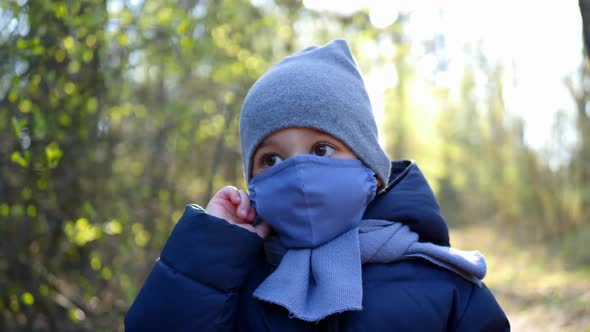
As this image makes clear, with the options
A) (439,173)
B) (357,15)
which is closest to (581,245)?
(439,173)

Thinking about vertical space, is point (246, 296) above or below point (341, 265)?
below

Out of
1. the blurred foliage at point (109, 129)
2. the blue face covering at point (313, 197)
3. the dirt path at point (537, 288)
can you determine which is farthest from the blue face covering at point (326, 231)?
the dirt path at point (537, 288)

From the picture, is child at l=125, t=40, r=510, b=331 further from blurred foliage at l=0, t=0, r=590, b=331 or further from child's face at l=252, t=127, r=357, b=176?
blurred foliage at l=0, t=0, r=590, b=331

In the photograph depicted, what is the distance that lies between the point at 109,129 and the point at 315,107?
11.4ft

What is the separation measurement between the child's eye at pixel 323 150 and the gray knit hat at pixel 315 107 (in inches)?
2.2

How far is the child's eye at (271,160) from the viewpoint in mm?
1916

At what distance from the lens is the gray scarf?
1.68 metres

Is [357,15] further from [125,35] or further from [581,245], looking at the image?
[581,245]

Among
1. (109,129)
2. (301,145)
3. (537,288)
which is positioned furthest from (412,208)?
(537,288)

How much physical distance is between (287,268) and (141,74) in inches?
202

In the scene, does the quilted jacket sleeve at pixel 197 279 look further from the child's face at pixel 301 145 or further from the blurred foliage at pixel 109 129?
the blurred foliage at pixel 109 129

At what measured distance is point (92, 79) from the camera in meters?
3.95

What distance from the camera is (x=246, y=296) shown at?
6.11ft

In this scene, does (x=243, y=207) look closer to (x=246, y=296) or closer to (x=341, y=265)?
(x=246, y=296)
